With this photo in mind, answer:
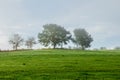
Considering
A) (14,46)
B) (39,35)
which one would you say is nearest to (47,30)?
(39,35)

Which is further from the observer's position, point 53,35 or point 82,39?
point 82,39

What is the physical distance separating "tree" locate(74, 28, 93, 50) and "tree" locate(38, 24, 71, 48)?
11238 millimetres

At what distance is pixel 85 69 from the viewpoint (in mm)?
40250

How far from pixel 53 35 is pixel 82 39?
788 inches

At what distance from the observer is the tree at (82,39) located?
15488 centimetres

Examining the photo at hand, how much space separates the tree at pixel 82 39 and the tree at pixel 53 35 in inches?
442

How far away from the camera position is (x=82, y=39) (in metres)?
155

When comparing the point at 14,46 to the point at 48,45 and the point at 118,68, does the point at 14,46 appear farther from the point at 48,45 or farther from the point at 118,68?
the point at 118,68

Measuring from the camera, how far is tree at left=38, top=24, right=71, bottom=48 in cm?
13962

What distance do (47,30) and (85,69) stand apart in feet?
339

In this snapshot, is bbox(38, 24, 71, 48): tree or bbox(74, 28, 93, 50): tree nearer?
bbox(38, 24, 71, 48): tree

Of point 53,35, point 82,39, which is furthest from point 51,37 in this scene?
point 82,39

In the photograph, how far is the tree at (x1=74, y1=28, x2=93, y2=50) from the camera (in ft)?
508

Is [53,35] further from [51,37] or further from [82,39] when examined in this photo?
[82,39]
